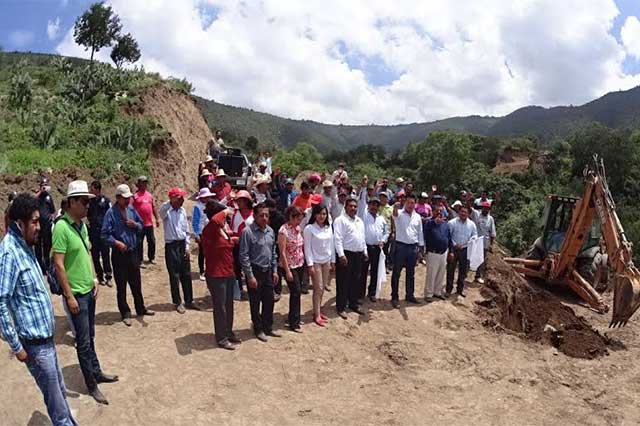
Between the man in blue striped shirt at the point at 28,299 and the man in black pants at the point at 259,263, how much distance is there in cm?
275

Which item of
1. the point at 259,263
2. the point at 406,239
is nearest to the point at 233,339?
the point at 259,263

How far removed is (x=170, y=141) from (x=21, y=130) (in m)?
4.55

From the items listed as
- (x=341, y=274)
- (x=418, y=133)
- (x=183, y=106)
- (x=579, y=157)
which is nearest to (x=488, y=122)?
(x=418, y=133)

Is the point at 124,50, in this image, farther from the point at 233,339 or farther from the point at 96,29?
the point at 233,339

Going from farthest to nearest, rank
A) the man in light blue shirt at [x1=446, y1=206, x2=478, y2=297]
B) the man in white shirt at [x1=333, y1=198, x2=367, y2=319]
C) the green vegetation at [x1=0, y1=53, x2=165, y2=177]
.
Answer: the green vegetation at [x1=0, y1=53, x2=165, y2=177] < the man in light blue shirt at [x1=446, y1=206, x2=478, y2=297] < the man in white shirt at [x1=333, y1=198, x2=367, y2=319]

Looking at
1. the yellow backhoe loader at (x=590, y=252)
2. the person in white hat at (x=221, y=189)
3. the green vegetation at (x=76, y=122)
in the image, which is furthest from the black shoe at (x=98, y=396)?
the green vegetation at (x=76, y=122)

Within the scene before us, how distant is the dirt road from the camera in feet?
16.8

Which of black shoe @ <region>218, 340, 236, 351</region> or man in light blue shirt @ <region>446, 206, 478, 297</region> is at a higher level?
man in light blue shirt @ <region>446, 206, 478, 297</region>

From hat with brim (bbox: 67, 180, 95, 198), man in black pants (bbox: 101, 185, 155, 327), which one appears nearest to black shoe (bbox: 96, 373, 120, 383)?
man in black pants (bbox: 101, 185, 155, 327)

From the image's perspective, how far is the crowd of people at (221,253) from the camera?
12.1 feet

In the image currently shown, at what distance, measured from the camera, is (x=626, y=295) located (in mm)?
7918

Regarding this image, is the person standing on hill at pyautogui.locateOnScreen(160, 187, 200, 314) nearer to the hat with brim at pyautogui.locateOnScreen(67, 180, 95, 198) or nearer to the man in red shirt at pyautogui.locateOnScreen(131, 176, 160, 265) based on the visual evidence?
the man in red shirt at pyautogui.locateOnScreen(131, 176, 160, 265)

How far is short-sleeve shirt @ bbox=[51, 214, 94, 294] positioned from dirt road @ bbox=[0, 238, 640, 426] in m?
1.16

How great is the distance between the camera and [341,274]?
768cm
